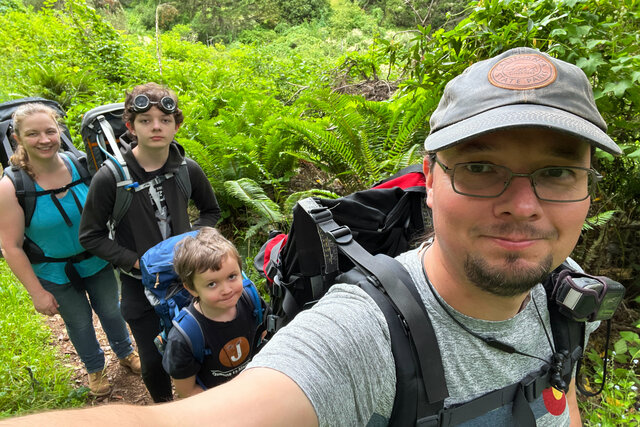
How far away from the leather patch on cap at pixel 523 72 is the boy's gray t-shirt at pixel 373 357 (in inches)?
24.5

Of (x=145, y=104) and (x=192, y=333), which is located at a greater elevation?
(x=145, y=104)

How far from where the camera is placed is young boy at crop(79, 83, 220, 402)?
2.64 meters

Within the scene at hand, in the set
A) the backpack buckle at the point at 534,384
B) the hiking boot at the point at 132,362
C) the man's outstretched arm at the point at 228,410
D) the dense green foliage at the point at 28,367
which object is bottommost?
the hiking boot at the point at 132,362

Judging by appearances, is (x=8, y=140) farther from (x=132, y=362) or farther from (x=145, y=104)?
(x=132, y=362)

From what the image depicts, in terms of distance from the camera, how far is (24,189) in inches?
107

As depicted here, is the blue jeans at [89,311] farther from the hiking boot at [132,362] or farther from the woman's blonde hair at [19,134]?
the woman's blonde hair at [19,134]

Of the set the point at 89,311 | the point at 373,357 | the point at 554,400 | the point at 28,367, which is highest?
the point at 373,357

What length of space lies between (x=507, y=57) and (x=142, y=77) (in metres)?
9.06

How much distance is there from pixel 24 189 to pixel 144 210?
0.85 metres

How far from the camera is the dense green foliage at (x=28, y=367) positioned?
3.18 metres

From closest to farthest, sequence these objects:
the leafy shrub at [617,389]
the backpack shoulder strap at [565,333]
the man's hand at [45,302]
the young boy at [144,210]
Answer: the backpack shoulder strap at [565,333] < the leafy shrub at [617,389] < the young boy at [144,210] < the man's hand at [45,302]

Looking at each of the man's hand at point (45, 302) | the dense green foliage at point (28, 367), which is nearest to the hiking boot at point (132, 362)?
the dense green foliage at point (28, 367)

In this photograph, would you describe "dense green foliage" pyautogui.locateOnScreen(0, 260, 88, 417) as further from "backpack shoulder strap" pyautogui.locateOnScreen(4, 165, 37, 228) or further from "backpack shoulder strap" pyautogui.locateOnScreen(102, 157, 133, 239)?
"backpack shoulder strap" pyautogui.locateOnScreen(102, 157, 133, 239)

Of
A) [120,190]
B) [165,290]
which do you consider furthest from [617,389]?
[120,190]
